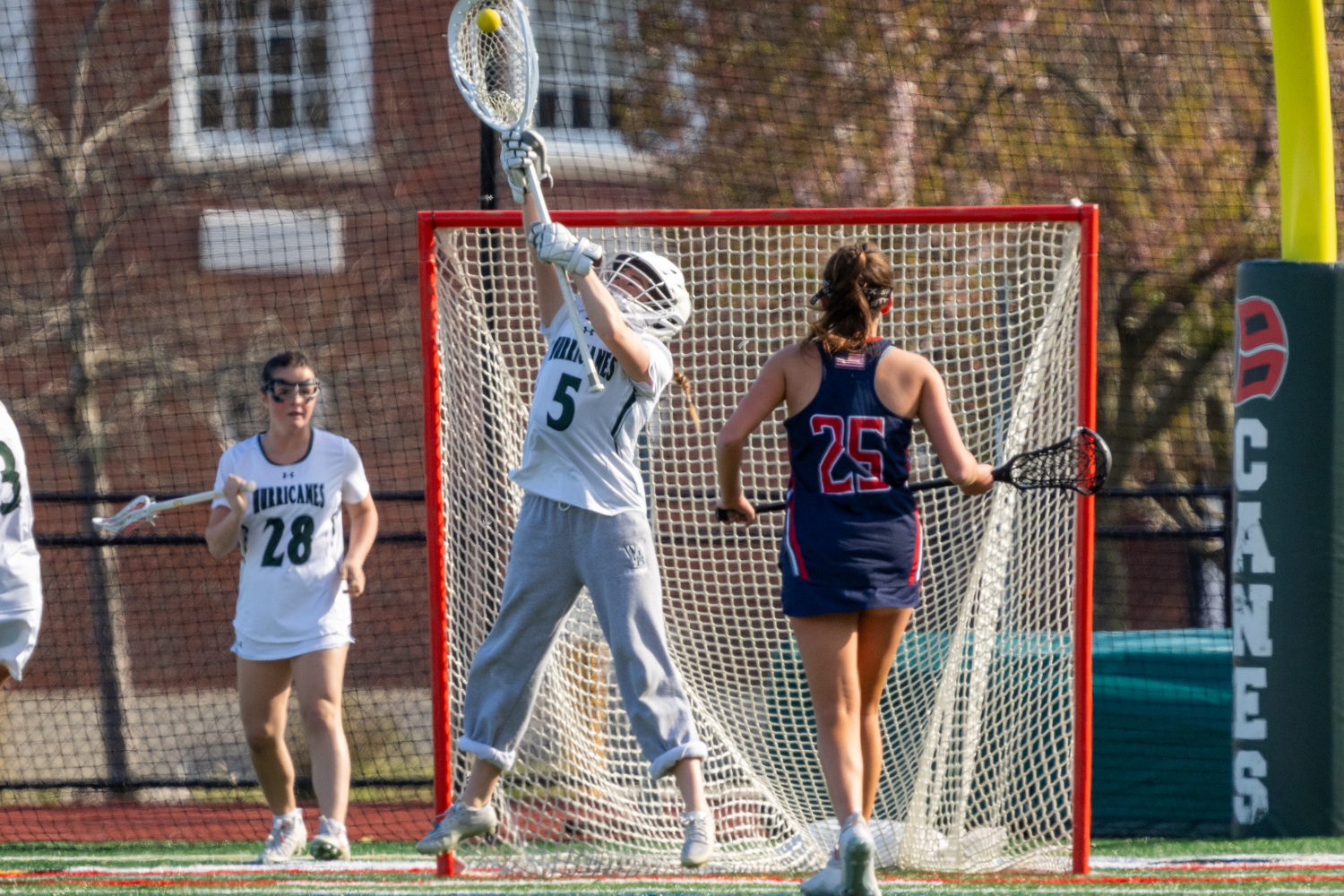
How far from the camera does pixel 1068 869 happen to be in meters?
5.02

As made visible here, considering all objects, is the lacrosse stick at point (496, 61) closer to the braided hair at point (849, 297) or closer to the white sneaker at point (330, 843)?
the braided hair at point (849, 297)

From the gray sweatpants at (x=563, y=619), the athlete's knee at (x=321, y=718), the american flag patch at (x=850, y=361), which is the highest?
the american flag patch at (x=850, y=361)

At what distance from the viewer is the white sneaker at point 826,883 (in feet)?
12.3

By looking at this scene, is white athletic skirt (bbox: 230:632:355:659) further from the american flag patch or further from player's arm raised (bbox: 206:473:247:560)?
the american flag patch

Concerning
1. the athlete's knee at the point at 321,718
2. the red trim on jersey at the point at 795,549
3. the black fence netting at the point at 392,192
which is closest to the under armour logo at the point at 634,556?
the red trim on jersey at the point at 795,549

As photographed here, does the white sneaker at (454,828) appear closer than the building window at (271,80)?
Yes

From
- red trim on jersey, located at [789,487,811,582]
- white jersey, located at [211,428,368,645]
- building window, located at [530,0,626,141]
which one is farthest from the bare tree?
red trim on jersey, located at [789,487,811,582]

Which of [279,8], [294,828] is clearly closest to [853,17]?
[279,8]

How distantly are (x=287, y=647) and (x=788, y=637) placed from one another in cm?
189

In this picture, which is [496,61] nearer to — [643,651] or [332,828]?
[643,651]

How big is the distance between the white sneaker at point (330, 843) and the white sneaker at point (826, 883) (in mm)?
1803

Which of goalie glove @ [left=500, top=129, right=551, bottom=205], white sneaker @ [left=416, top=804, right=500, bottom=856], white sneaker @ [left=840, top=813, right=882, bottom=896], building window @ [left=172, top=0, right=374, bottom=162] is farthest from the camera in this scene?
building window @ [left=172, top=0, right=374, bottom=162]

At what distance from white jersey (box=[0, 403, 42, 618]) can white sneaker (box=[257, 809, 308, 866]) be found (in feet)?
4.90

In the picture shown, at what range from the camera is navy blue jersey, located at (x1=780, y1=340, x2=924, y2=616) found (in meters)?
Answer: 3.77
